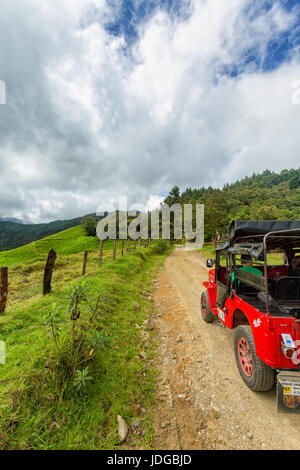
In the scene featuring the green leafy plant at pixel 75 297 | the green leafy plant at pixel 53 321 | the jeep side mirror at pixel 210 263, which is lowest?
the green leafy plant at pixel 53 321

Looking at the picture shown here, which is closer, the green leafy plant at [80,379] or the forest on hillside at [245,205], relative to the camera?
the green leafy plant at [80,379]

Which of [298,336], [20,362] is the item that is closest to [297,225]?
[298,336]

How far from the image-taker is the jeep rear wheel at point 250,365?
295 centimetres

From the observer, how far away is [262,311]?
351 centimetres

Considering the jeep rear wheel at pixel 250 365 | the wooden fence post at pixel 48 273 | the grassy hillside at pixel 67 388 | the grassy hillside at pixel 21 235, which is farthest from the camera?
the grassy hillside at pixel 21 235

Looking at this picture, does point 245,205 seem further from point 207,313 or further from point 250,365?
point 250,365

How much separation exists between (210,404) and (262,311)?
1.83 m

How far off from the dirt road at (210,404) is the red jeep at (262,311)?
1.11ft

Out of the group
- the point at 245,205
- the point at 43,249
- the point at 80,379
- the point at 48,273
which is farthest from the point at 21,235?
the point at 80,379

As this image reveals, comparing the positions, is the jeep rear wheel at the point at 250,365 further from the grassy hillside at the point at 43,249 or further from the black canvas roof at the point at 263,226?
the grassy hillside at the point at 43,249

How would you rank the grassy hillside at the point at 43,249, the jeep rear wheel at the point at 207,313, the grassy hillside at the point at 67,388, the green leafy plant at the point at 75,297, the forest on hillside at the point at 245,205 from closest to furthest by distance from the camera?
1. the grassy hillside at the point at 67,388
2. the green leafy plant at the point at 75,297
3. the jeep rear wheel at the point at 207,313
4. the grassy hillside at the point at 43,249
5. the forest on hillside at the point at 245,205

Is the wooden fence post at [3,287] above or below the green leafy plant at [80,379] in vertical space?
above

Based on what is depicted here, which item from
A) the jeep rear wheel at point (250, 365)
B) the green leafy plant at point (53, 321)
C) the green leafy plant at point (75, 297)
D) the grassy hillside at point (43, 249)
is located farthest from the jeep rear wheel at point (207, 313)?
the grassy hillside at point (43, 249)

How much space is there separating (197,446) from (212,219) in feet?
141
